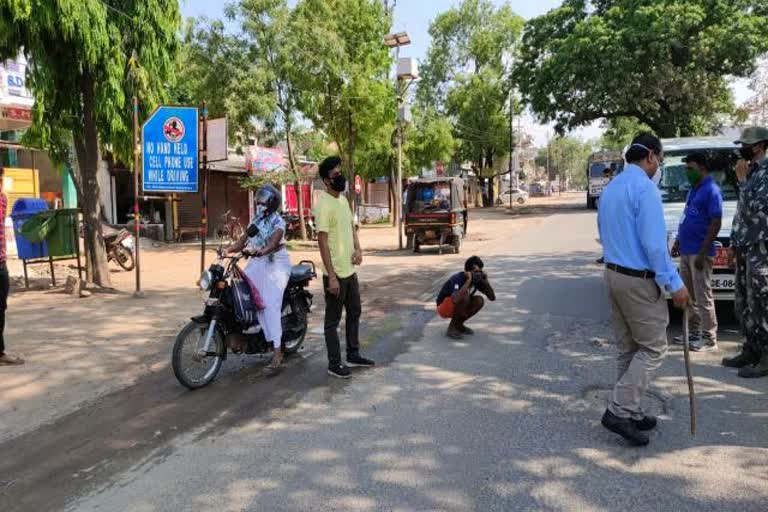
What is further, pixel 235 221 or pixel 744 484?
pixel 235 221

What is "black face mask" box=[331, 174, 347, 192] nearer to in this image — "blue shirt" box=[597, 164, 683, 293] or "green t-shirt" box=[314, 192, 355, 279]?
"green t-shirt" box=[314, 192, 355, 279]

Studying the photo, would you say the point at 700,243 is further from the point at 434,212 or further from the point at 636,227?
the point at 434,212

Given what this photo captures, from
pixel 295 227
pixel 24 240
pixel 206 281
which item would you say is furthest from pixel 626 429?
pixel 295 227

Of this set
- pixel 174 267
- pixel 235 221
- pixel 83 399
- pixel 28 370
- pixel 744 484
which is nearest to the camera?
pixel 744 484

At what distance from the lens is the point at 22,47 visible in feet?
30.5

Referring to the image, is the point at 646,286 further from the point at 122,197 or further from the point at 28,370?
the point at 122,197

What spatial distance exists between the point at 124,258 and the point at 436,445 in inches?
450

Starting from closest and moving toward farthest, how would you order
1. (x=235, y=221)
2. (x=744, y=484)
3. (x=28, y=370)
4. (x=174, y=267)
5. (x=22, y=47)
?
(x=744, y=484) < (x=28, y=370) < (x=22, y=47) < (x=174, y=267) < (x=235, y=221)

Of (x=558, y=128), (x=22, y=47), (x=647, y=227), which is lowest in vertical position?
(x=647, y=227)

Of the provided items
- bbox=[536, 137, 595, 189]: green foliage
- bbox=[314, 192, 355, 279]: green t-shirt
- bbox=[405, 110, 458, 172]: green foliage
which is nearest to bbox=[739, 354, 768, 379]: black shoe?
bbox=[314, 192, 355, 279]: green t-shirt

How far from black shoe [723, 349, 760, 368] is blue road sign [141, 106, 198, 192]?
7.43 m

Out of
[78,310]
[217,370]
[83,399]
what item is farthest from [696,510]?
[78,310]

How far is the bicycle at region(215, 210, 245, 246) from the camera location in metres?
20.7

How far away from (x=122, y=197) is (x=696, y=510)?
72.2 ft
